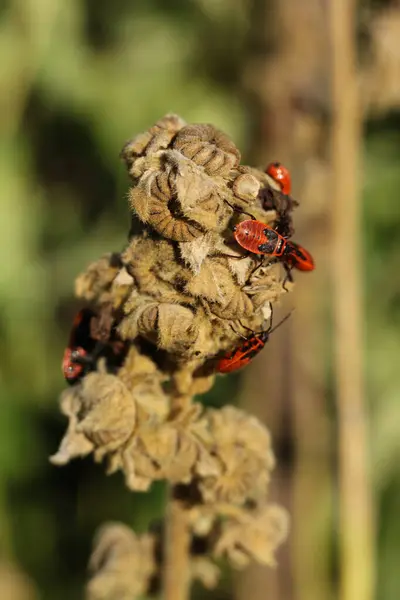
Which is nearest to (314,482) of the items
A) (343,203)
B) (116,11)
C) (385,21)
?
(343,203)

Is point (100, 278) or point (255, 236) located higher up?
point (255, 236)

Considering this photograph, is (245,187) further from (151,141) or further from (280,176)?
(280,176)

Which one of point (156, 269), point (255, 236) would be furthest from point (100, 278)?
point (255, 236)

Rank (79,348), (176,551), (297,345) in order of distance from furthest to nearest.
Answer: (297,345) < (176,551) < (79,348)

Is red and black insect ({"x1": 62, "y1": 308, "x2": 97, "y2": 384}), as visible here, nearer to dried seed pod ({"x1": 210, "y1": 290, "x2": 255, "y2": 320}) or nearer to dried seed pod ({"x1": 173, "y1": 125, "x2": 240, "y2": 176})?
dried seed pod ({"x1": 210, "y1": 290, "x2": 255, "y2": 320})

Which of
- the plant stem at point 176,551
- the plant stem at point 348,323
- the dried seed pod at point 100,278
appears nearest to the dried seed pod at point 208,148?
the dried seed pod at point 100,278

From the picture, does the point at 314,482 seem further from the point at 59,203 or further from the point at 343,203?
the point at 59,203
